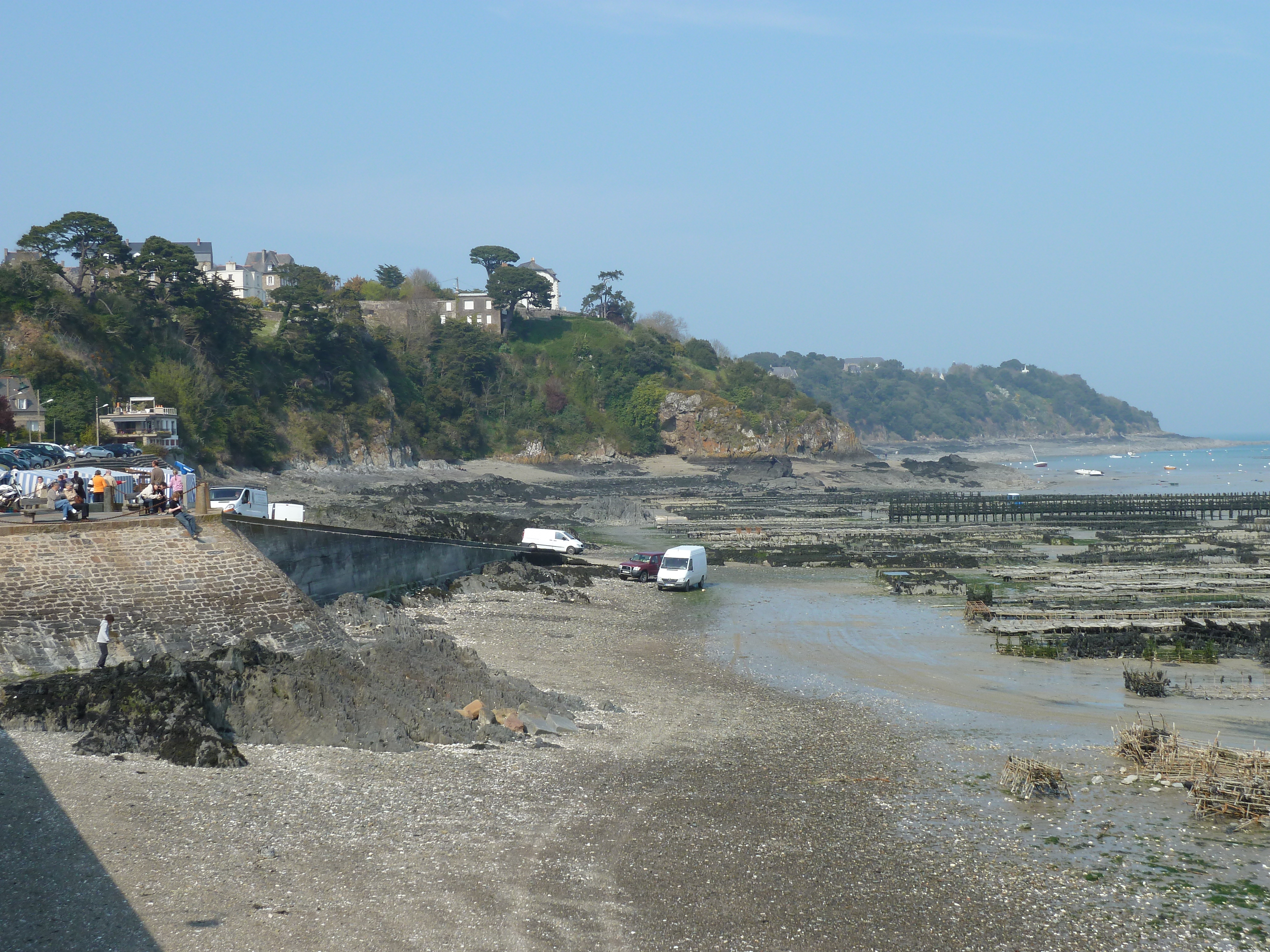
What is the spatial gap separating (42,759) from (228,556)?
30.3 ft

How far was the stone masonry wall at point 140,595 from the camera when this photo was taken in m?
21.5

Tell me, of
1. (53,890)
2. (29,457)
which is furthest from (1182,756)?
(29,457)

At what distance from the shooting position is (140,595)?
22.9 metres

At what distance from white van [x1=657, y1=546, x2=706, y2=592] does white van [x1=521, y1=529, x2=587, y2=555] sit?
582cm

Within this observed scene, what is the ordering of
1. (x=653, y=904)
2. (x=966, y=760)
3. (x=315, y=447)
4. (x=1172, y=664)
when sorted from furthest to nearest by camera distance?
(x=315, y=447) < (x=1172, y=664) < (x=966, y=760) < (x=653, y=904)

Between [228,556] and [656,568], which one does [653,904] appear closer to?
[228,556]

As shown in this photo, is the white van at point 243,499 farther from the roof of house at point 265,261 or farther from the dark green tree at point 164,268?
the roof of house at point 265,261

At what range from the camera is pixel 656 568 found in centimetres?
4178

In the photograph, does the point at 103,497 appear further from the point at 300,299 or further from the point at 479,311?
the point at 479,311

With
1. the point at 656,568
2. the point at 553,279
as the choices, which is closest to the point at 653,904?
the point at 656,568

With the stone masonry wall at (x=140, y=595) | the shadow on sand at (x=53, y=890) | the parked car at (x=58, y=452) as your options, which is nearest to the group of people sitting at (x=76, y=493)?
the stone masonry wall at (x=140, y=595)

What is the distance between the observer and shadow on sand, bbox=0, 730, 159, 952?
34.5 ft

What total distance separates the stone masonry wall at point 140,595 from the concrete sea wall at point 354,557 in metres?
1.75

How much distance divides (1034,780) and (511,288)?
446 ft
